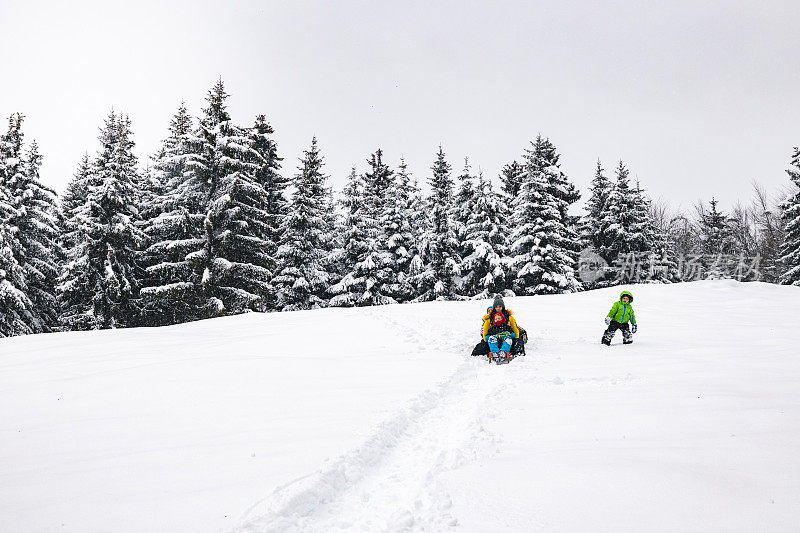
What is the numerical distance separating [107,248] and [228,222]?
7066 millimetres

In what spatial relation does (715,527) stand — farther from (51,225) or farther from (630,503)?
(51,225)

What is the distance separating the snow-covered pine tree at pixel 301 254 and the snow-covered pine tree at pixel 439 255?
6.94 meters

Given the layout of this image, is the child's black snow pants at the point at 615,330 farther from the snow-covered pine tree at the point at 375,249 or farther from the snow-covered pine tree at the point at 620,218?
the snow-covered pine tree at the point at 620,218

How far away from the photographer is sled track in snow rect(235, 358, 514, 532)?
9.99 feet

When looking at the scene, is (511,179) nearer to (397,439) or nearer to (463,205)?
(463,205)

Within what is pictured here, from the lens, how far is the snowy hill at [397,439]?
301cm

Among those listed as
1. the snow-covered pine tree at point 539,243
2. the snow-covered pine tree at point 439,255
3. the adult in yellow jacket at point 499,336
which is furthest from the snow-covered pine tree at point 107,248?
the snow-covered pine tree at point 539,243

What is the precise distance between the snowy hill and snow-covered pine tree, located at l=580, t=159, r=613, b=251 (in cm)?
2782

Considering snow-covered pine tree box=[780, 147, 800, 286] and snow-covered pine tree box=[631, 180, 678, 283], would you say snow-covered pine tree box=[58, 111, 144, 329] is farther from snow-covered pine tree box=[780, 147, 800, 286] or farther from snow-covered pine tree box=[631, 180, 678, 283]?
snow-covered pine tree box=[780, 147, 800, 286]

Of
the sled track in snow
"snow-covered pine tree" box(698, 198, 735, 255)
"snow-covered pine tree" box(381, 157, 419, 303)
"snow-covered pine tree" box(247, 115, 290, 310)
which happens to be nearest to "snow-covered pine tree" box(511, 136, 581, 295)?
"snow-covered pine tree" box(381, 157, 419, 303)

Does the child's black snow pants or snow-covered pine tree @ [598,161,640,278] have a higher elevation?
snow-covered pine tree @ [598,161,640,278]

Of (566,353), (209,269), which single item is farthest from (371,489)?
(209,269)

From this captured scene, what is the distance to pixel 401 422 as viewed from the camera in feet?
16.8

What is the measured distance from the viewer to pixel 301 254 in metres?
27.0
